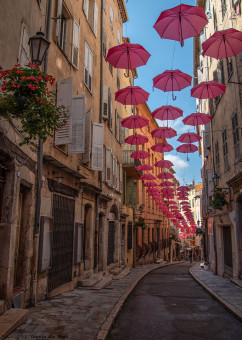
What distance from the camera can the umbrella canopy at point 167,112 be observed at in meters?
13.6

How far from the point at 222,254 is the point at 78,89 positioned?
37.6 ft

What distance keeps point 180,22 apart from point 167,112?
207 inches

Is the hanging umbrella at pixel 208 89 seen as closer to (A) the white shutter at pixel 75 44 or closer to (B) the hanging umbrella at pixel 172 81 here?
(B) the hanging umbrella at pixel 172 81

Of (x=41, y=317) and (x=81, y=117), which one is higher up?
(x=81, y=117)

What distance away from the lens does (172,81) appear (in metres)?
11.2

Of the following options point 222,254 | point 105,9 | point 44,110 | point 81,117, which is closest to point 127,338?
point 44,110

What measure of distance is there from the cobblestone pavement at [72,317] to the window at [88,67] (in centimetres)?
834

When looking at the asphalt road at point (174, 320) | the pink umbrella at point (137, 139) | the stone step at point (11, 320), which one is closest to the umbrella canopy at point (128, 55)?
the pink umbrella at point (137, 139)

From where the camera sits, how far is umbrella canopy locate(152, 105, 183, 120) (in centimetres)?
1357

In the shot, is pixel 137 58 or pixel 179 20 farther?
pixel 137 58

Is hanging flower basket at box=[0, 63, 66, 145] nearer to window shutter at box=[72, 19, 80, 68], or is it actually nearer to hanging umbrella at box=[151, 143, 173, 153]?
window shutter at box=[72, 19, 80, 68]

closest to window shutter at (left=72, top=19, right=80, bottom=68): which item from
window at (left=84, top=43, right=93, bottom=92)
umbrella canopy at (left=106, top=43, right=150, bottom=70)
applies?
window at (left=84, top=43, right=93, bottom=92)

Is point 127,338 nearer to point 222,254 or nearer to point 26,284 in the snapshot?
point 26,284

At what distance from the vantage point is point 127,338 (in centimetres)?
575
